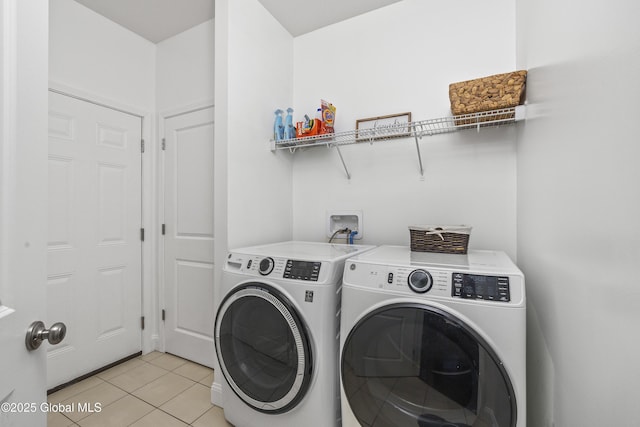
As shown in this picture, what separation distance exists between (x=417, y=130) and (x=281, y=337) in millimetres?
1464

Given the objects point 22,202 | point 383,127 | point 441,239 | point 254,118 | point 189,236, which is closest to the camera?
point 22,202

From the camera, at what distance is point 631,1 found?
506 mm

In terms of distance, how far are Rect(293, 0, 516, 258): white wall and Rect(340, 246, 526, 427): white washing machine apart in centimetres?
65

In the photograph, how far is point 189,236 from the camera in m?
2.31

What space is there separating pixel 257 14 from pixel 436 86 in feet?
4.30

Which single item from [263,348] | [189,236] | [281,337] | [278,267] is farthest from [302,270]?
[189,236]

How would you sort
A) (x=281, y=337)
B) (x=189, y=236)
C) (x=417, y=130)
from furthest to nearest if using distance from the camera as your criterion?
(x=189, y=236)
(x=417, y=130)
(x=281, y=337)

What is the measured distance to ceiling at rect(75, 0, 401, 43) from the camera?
1977 mm

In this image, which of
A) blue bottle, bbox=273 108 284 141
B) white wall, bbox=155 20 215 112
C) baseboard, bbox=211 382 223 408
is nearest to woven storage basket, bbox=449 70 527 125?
blue bottle, bbox=273 108 284 141

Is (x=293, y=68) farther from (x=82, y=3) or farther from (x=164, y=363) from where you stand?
(x=164, y=363)

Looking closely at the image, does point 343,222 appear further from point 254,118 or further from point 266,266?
point 254,118

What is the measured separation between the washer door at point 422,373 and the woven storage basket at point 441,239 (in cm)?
50

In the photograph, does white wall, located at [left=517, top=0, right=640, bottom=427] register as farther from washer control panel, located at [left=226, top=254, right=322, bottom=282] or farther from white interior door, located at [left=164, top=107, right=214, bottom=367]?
white interior door, located at [left=164, top=107, right=214, bottom=367]

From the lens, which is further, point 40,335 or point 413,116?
point 413,116
